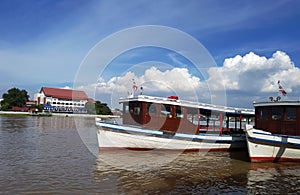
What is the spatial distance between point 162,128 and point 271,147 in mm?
7036

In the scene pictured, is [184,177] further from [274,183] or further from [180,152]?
[180,152]

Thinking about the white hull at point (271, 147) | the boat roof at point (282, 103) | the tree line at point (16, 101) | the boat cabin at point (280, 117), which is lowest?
the white hull at point (271, 147)

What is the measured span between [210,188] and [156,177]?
237 centimetres

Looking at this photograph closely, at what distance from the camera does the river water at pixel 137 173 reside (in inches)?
392

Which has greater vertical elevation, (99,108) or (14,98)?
(14,98)

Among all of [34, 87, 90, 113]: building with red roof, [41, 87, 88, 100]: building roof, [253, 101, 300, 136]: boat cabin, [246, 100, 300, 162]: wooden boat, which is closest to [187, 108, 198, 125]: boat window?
[253, 101, 300, 136]: boat cabin

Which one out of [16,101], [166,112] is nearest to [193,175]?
[166,112]

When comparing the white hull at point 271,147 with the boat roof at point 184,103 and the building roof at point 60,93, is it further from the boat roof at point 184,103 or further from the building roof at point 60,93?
the building roof at point 60,93

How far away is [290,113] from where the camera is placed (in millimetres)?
16172

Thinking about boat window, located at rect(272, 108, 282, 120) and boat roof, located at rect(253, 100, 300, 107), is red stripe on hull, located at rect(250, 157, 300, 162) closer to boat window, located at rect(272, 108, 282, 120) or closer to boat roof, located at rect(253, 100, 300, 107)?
boat window, located at rect(272, 108, 282, 120)

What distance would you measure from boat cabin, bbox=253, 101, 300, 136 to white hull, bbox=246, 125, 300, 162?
123 centimetres

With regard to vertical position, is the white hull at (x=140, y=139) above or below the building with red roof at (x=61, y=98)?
below

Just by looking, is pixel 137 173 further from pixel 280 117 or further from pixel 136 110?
pixel 280 117

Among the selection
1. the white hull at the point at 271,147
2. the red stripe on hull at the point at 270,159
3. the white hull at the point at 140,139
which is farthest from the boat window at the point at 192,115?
the red stripe on hull at the point at 270,159
